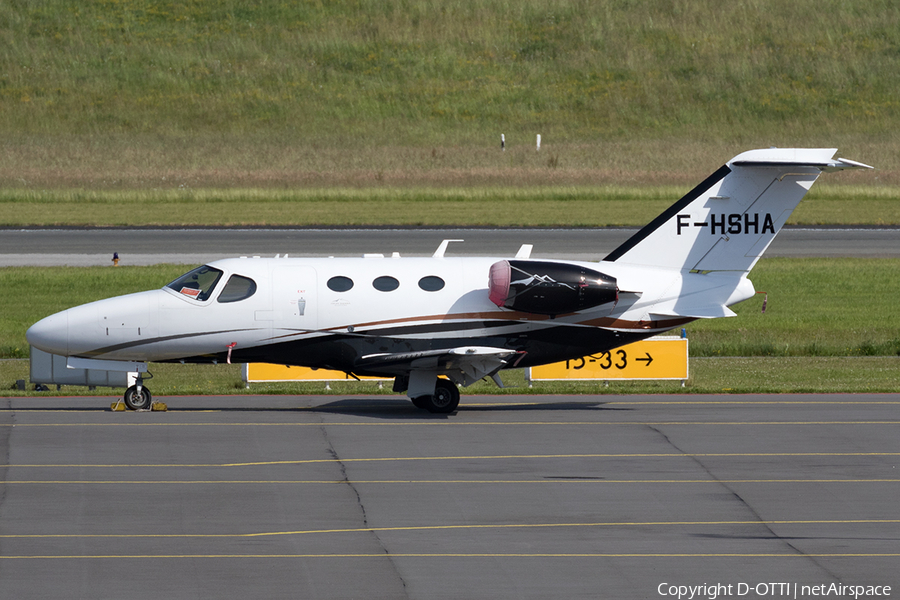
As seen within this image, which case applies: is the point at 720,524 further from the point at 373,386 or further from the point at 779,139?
the point at 779,139

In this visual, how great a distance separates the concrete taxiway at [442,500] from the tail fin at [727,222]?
3.03 metres

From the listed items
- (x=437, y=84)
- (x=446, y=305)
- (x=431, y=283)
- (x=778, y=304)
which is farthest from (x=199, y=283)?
(x=437, y=84)

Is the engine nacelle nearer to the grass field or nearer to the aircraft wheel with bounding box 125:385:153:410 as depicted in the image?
the aircraft wheel with bounding box 125:385:153:410

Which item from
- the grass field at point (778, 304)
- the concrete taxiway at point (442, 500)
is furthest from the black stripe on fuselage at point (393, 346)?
the grass field at point (778, 304)

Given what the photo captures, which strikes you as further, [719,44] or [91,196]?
[719,44]

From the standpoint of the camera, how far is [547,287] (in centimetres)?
2108

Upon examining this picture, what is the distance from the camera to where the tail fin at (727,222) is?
22.2 m

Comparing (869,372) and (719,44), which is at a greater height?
(719,44)

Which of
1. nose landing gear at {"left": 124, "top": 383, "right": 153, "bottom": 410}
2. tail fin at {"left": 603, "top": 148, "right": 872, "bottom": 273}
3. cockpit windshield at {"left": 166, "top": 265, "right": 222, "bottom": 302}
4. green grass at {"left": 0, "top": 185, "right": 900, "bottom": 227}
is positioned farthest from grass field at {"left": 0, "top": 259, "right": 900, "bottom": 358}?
green grass at {"left": 0, "top": 185, "right": 900, "bottom": 227}

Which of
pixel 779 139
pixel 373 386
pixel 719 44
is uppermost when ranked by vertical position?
pixel 719 44

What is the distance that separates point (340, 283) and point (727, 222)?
25.3 feet

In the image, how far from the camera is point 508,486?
15859 millimetres

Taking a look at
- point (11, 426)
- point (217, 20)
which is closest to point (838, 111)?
point (217, 20)

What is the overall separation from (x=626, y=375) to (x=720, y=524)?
12363 millimetres
